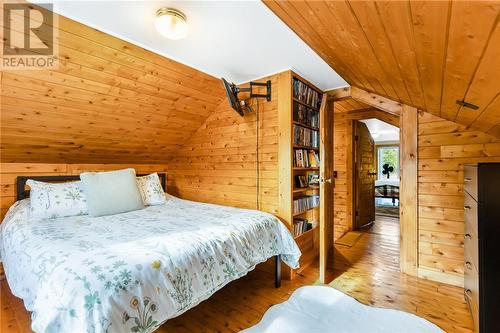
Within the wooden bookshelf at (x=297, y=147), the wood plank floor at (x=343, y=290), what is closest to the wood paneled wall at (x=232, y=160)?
the wooden bookshelf at (x=297, y=147)

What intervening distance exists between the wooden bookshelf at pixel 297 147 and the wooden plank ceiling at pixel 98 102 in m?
0.89

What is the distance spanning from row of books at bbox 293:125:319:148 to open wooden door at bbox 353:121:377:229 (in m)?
1.55

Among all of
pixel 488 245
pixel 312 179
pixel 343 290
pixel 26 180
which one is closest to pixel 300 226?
pixel 312 179

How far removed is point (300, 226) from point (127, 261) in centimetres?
190

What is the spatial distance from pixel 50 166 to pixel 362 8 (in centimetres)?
333

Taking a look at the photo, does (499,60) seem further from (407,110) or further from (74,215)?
(74,215)

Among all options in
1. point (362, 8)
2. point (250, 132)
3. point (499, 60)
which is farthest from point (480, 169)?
point (250, 132)

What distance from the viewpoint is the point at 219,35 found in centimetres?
175

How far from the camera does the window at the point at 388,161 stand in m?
7.54

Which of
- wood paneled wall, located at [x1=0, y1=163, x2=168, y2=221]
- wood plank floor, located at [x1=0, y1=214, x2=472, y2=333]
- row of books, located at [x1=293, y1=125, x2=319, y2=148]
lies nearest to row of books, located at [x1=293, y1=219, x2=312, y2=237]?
wood plank floor, located at [x1=0, y1=214, x2=472, y2=333]

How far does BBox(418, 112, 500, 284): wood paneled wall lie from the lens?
7.36 feet

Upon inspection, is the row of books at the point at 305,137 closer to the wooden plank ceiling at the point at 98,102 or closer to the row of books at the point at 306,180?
the row of books at the point at 306,180

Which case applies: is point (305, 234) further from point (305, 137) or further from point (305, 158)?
point (305, 137)

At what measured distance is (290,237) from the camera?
227 centimetres
